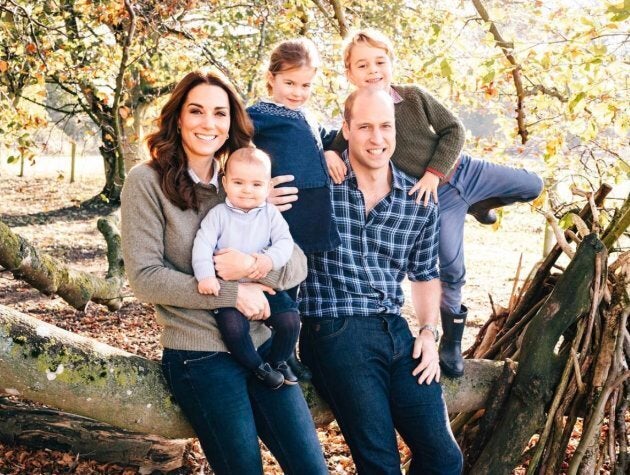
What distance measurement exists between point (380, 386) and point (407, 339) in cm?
27

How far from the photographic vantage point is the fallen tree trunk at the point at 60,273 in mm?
A: 3979

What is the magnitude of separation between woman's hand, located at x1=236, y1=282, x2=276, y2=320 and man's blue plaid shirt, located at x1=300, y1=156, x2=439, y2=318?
36cm

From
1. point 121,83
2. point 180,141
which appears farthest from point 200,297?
point 121,83

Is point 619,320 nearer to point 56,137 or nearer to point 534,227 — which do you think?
point 534,227

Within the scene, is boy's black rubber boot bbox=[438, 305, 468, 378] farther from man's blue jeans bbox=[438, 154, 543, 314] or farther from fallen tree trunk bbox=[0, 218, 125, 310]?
fallen tree trunk bbox=[0, 218, 125, 310]

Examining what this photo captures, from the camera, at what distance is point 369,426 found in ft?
8.66

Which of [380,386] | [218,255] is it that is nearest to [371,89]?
[218,255]

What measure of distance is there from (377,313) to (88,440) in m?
2.04

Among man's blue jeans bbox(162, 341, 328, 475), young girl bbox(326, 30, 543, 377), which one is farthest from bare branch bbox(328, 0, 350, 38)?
man's blue jeans bbox(162, 341, 328, 475)

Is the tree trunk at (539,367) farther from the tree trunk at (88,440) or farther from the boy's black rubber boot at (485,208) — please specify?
the tree trunk at (88,440)

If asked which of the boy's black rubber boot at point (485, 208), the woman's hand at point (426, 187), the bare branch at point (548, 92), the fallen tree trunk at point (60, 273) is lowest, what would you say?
the fallen tree trunk at point (60, 273)

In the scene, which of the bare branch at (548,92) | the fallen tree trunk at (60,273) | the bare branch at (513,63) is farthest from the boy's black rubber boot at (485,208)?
the fallen tree trunk at (60,273)

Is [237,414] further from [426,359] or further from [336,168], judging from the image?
[336,168]

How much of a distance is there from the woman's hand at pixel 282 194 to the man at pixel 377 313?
208mm
